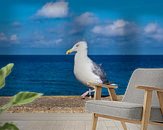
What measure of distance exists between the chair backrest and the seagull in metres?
2.39

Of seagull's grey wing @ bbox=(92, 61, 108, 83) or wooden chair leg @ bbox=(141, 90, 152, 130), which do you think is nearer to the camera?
wooden chair leg @ bbox=(141, 90, 152, 130)

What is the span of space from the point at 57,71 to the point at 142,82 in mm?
2791

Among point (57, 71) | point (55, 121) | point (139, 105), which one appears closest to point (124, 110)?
point (139, 105)

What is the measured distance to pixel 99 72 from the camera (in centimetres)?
611

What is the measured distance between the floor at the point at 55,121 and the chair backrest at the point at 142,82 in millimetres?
900

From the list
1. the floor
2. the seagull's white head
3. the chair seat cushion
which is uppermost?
the seagull's white head

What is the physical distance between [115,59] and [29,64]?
57.4 inches

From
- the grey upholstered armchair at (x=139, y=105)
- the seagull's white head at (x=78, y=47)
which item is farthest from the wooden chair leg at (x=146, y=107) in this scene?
the seagull's white head at (x=78, y=47)

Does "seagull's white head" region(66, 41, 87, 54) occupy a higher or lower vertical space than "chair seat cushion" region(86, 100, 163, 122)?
higher

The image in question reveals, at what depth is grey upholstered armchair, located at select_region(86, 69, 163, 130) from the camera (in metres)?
2.90

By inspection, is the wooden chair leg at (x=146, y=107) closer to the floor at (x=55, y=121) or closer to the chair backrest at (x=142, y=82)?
the chair backrest at (x=142, y=82)

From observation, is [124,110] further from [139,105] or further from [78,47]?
[78,47]

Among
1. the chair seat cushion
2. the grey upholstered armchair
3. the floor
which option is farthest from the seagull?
the chair seat cushion

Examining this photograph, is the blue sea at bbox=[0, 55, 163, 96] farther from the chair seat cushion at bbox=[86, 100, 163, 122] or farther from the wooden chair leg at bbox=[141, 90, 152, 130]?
the wooden chair leg at bbox=[141, 90, 152, 130]
